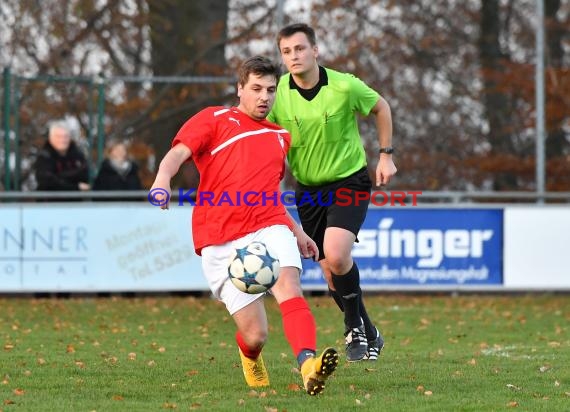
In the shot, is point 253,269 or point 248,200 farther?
point 248,200

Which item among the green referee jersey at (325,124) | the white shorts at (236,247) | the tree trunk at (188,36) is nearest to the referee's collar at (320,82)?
the green referee jersey at (325,124)

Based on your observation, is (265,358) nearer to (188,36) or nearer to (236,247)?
(236,247)

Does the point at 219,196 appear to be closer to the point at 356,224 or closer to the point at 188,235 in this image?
the point at 356,224

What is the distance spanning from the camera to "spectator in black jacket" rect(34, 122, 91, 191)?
15953 mm

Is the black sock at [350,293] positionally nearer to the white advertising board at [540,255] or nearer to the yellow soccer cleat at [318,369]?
the yellow soccer cleat at [318,369]

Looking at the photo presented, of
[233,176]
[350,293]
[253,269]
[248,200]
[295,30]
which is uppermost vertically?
[295,30]

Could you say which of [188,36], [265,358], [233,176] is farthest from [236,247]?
[188,36]

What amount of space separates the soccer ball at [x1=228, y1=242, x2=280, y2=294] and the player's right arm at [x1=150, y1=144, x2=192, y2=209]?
1.69 ft

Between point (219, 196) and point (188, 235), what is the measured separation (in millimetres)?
8508

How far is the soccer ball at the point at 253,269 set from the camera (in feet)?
22.7

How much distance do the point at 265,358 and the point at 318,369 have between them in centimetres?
291

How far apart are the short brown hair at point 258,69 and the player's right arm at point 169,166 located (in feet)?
1.73

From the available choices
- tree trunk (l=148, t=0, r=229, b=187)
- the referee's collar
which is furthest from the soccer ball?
tree trunk (l=148, t=0, r=229, b=187)

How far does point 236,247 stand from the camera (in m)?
7.20
